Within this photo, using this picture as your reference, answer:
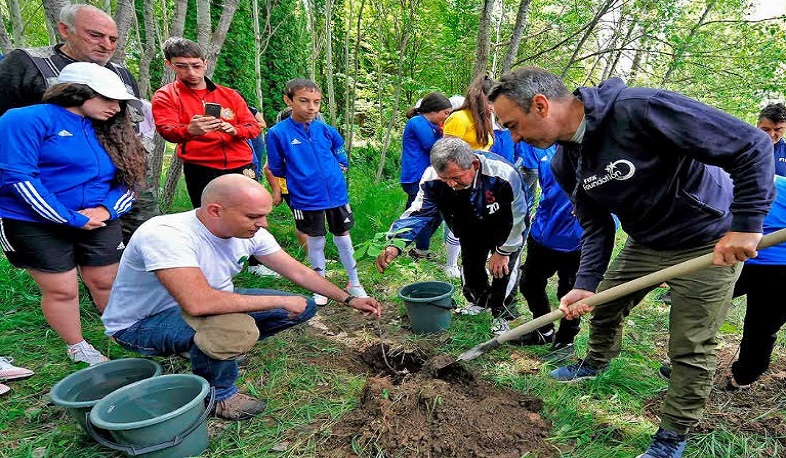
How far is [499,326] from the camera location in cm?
343

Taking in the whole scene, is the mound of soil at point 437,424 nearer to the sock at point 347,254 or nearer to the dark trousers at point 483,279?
the dark trousers at point 483,279

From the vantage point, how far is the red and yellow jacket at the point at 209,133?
3.42 meters

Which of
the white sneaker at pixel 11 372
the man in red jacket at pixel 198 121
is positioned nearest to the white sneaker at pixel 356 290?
the man in red jacket at pixel 198 121

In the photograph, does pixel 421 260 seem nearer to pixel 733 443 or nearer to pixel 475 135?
pixel 475 135

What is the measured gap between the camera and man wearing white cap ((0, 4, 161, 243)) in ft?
8.80

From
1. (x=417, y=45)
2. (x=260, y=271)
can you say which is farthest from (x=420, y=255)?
(x=417, y=45)

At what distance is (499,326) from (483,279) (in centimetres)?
40

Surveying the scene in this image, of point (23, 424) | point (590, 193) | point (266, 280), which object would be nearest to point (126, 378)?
point (23, 424)

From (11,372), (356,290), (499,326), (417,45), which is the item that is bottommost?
(11,372)

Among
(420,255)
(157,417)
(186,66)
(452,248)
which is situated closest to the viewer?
(157,417)

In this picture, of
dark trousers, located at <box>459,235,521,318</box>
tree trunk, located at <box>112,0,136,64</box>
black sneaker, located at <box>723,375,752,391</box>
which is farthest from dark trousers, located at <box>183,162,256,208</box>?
black sneaker, located at <box>723,375,752,391</box>

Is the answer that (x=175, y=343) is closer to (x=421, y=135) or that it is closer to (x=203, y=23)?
(x=421, y=135)

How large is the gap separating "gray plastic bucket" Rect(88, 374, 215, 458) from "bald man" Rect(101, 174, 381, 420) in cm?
17

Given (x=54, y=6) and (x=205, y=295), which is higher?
(x=54, y=6)
